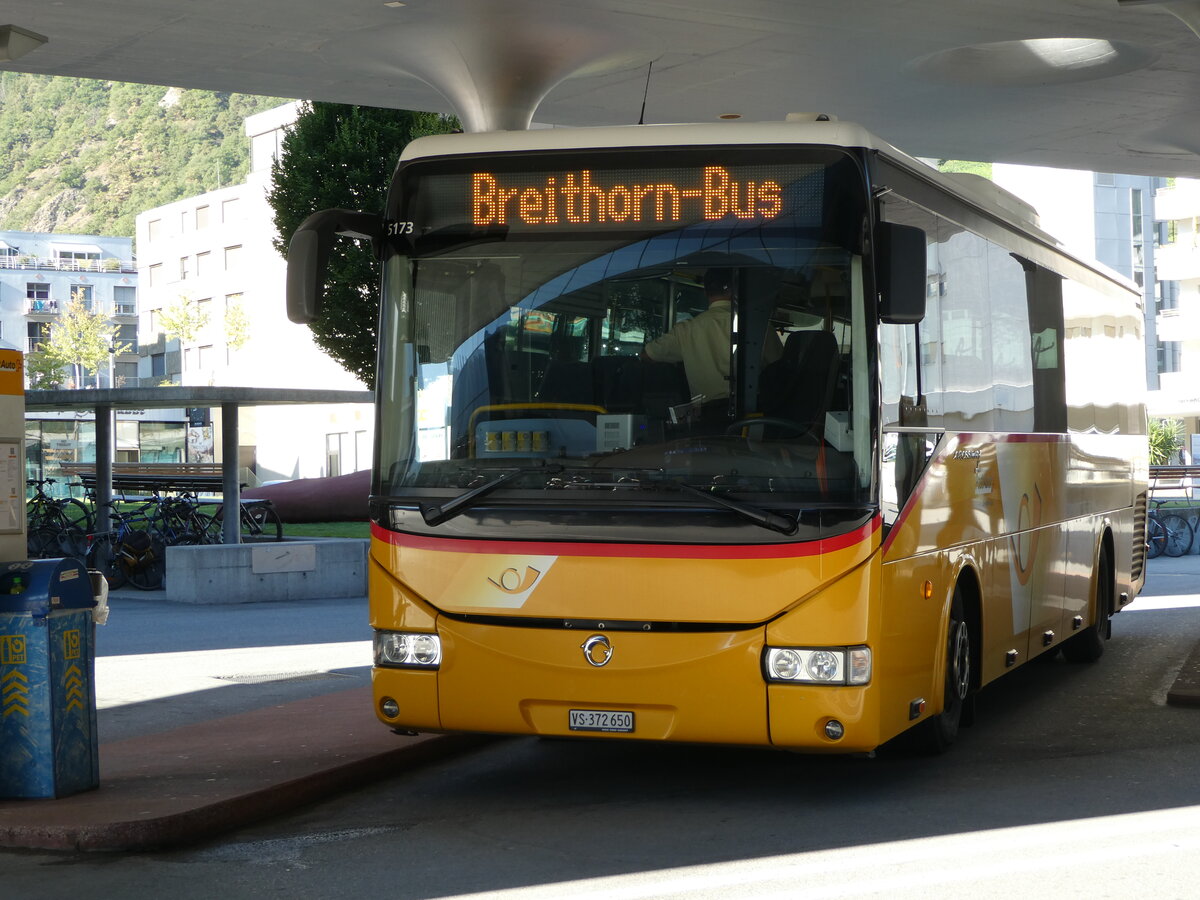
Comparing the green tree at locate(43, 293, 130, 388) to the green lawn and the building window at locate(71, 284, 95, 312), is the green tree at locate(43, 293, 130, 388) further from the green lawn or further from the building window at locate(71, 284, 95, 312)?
the green lawn

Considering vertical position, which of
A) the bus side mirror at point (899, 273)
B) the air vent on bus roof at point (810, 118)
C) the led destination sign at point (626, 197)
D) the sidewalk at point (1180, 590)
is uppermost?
the air vent on bus roof at point (810, 118)

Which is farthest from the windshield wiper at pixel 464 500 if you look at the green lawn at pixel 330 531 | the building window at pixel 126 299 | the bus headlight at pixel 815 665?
the building window at pixel 126 299

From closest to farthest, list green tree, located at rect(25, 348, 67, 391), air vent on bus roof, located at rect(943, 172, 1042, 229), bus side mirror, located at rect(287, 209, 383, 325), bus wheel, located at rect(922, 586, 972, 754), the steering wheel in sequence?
the steering wheel → bus side mirror, located at rect(287, 209, 383, 325) → bus wheel, located at rect(922, 586, 972, 754) → air vent on bus roof, located at rect(943, 172, 1042, 229) → green tree, located at rect(25, 348, 67, 391)

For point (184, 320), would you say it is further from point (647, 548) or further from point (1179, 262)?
point (647, 548)

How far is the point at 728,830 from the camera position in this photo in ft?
Answer: 22.7

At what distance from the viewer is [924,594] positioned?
25.3 feet

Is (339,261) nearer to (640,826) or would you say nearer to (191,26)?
(191,26)

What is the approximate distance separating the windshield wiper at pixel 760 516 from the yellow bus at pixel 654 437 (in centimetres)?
2

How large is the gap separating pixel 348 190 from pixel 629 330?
2221 cm

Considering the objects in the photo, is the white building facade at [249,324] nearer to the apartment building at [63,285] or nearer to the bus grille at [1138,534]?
the apartment building at [63,285]

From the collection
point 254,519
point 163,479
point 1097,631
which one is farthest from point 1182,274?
point 1097,631

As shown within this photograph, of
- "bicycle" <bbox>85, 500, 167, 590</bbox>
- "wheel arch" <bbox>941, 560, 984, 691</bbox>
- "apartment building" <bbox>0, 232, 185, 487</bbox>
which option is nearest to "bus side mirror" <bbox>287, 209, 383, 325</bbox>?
"wheel arch" <bbox>941, 560, 984, 691</bbox>

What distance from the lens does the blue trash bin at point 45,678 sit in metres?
7.25

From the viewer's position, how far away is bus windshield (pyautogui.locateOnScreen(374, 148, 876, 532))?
6961mm
